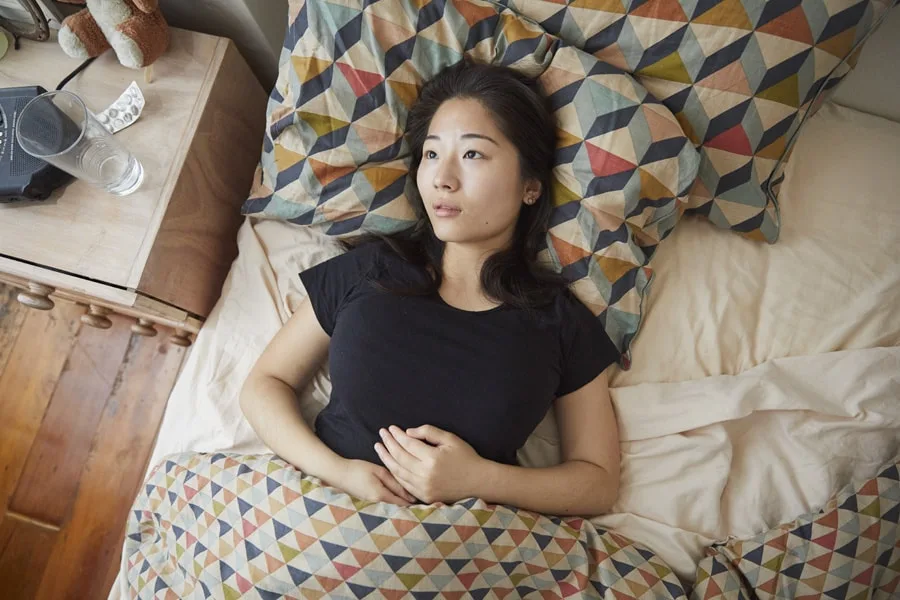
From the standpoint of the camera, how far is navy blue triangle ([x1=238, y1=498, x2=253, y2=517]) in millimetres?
986

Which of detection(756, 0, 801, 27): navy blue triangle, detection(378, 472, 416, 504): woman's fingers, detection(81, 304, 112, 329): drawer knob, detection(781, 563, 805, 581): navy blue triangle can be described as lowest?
detection(81, 304, 112, 329): drawer knob

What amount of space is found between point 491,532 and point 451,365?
284 mm

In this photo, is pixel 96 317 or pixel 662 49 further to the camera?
pixel 96 317

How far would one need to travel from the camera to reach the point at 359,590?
0.92m

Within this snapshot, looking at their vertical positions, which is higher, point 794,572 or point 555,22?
point 555,22

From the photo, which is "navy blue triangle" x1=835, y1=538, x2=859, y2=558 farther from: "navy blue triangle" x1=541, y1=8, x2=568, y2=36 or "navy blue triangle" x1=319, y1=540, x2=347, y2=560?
"navy blue triangle" x1=541, y1=8, x2=568, y2=36

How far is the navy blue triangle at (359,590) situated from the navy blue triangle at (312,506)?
0.39ft

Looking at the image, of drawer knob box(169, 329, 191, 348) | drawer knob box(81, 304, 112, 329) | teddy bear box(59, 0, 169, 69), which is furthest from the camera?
drawer knob box(169, 329, 191, 348)

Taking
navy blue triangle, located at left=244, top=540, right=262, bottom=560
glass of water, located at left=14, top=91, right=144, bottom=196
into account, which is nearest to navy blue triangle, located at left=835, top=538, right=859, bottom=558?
→ navy blue triangle, located at left=244, top=540, right=262, bottom=560

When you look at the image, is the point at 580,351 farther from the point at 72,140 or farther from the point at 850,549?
the point at 72,140

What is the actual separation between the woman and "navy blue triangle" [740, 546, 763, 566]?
238 millimetres

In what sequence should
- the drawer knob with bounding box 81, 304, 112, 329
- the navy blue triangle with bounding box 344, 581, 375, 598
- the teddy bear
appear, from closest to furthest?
the navy blue triangle with bounding box 344, 581, 375, 598 < the teddy bear < the drawer knob with bounding box 81, 304, 112, 329

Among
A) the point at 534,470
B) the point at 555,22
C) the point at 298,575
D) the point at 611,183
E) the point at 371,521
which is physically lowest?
the point at 298,575

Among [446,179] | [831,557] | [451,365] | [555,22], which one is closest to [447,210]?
[446,179]
